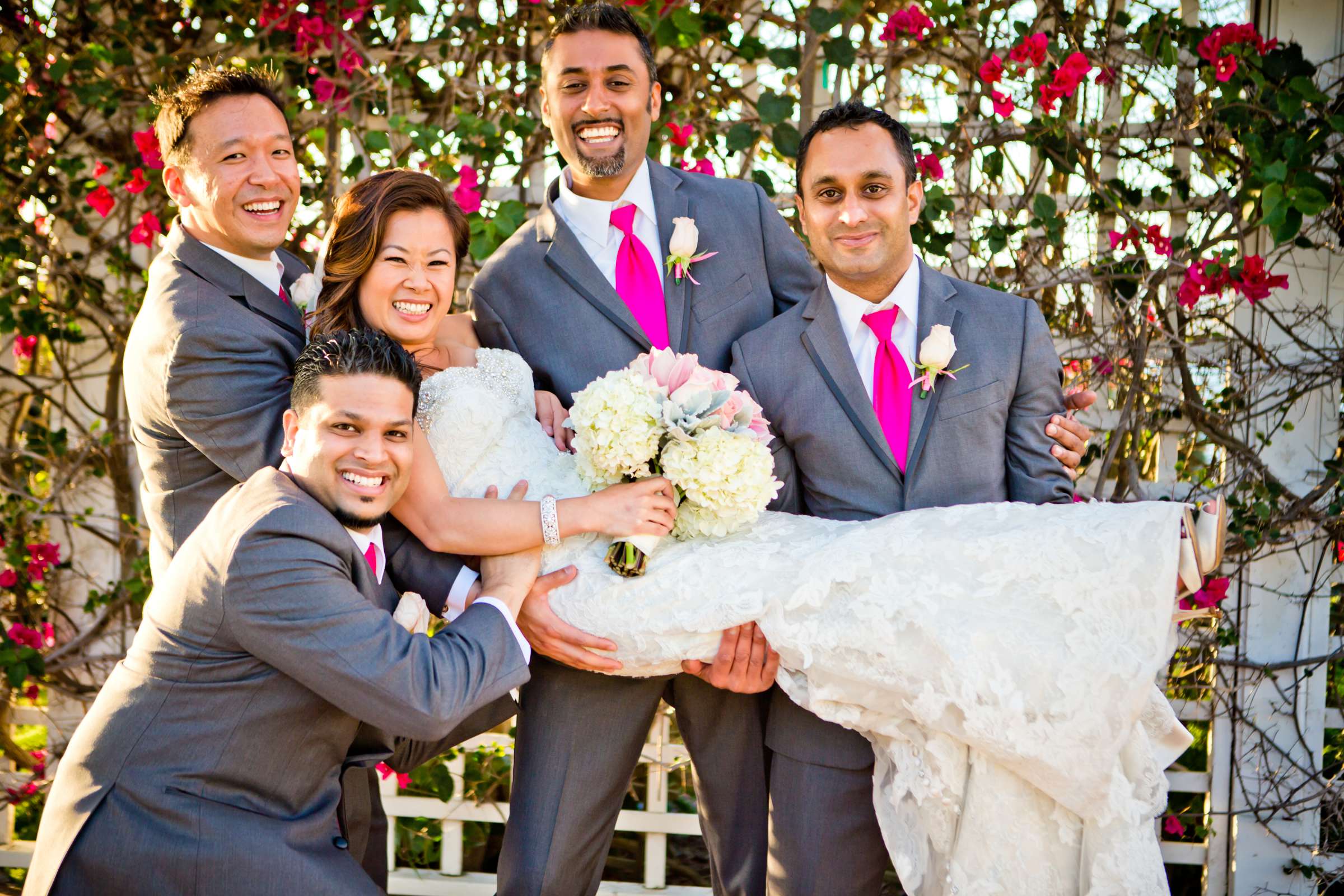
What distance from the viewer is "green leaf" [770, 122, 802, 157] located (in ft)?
13.0

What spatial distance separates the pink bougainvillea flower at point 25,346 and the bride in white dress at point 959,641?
8.90 feet

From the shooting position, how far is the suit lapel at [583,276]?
10.2 ft

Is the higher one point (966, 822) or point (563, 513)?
point (563, 513)

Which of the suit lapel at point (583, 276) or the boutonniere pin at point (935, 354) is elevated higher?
the suit lapel at point (583, 276)

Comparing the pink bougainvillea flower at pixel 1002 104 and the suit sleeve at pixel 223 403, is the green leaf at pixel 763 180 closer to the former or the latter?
the pink bougainvillea flower at pixel 1002 104

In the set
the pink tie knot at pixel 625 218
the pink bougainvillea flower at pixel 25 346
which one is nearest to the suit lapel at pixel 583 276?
the pink tie knot at pixel 625 218

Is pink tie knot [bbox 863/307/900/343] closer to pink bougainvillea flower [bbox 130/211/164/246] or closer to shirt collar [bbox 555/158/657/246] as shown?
shirt collar [bbox 555/158/657/246]

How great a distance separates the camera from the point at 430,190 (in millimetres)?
2945

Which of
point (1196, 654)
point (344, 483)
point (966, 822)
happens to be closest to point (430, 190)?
point (344, 483)

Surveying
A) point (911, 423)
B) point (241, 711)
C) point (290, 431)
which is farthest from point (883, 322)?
point (241, 711)

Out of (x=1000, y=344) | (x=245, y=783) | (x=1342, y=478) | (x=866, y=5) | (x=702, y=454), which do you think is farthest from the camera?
(x=866, y=5)

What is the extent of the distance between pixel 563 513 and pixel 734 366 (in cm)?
63

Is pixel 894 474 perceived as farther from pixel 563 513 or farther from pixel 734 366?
pixel 563 513

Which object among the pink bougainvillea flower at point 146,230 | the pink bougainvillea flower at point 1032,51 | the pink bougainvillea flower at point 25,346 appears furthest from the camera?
the pink bougainvillea flower at point 25,346
